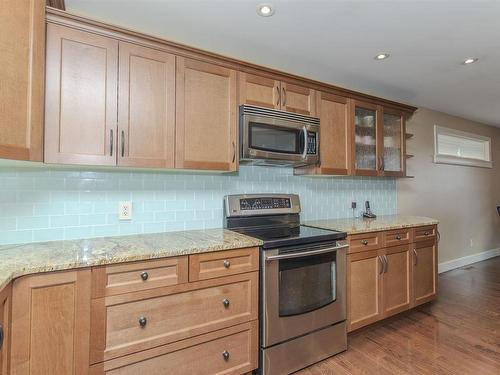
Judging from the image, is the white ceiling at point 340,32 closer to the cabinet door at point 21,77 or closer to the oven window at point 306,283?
the cabinet door at point 21,77

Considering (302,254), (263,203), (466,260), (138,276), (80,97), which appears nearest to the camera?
(138,276)

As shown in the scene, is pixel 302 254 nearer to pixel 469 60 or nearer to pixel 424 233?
pixel 424 233

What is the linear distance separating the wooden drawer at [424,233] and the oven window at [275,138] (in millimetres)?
1463

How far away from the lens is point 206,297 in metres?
1.60

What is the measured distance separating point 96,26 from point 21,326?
1534 millimetres

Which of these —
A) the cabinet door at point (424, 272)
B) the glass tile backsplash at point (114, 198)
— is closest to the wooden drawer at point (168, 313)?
the glass tile backsplash at point (114, 198)

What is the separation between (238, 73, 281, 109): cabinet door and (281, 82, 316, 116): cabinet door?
6 centimetres

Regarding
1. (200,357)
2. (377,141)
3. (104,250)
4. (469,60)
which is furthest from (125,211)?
(469,60)

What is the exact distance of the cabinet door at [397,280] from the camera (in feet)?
7.98

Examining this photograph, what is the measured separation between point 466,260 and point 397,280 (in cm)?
284

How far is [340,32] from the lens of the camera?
1.98 metres

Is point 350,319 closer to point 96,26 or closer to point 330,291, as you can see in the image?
point 330,291

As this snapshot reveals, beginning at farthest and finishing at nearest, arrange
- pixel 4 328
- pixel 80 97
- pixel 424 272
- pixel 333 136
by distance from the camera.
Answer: pixel 424 272
pixel 333 136
pixel 80 97
pixel 4 328

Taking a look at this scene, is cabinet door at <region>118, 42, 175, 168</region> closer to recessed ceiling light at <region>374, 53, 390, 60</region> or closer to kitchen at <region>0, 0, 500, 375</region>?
kitchen at <region>0, 0, 500, 375</region>
